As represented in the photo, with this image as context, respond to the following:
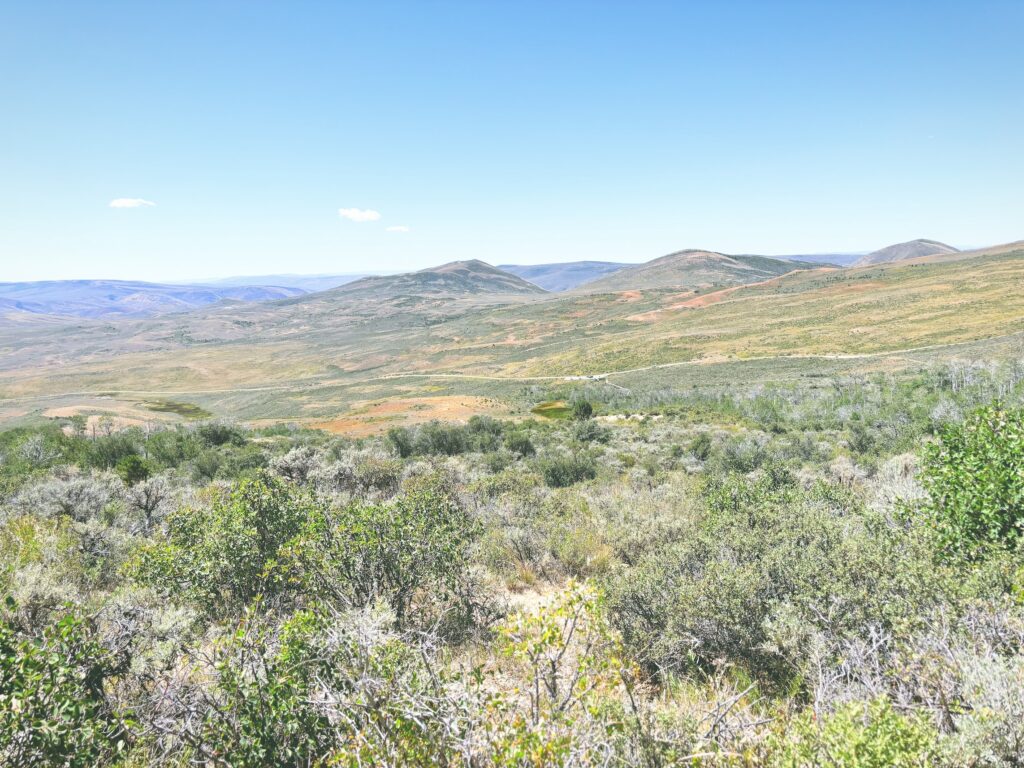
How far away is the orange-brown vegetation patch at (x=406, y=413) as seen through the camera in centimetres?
4837

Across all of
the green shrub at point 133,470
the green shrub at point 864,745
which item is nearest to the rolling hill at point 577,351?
the green shrub at point 133,470

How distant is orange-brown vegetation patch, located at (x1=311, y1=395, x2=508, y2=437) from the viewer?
159ft

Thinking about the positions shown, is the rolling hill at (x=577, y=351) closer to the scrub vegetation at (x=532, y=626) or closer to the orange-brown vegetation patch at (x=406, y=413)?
the orange-brown vegetation patch at (x=406, y=413)

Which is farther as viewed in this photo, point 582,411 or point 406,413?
point 406,413

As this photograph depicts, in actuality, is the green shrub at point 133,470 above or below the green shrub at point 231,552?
below

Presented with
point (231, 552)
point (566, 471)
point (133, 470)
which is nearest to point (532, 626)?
point (231, 552)

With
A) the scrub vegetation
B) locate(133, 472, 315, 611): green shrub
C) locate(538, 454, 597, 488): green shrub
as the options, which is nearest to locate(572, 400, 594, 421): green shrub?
locate(538, 454, 597, 488): green shrub

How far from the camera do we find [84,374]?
436 ft

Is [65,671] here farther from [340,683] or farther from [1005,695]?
[1005,695]

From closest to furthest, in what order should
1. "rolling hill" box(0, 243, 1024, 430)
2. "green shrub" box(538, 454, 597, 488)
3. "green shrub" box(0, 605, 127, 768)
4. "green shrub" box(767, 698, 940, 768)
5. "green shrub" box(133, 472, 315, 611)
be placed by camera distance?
1. "green shrub" box(767, 698, 940, 768)
2. "green shrub" box(0, 605, 127, 768)
3. "green shrub" box(133, 472, 315, 611)
4. "green shrub" box(538, 454, 597, 488)
5. "rolling hill" box(0, 243, 1024, 430)

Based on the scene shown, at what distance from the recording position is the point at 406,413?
55781 mm

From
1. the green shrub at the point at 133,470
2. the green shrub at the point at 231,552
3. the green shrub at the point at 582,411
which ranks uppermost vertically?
the green shrub at the point at 231,552

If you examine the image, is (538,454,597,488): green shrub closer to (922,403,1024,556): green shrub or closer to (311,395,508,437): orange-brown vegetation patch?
(922,403,1024,556): green shrub

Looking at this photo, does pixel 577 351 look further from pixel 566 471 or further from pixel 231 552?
pixel 231 552
